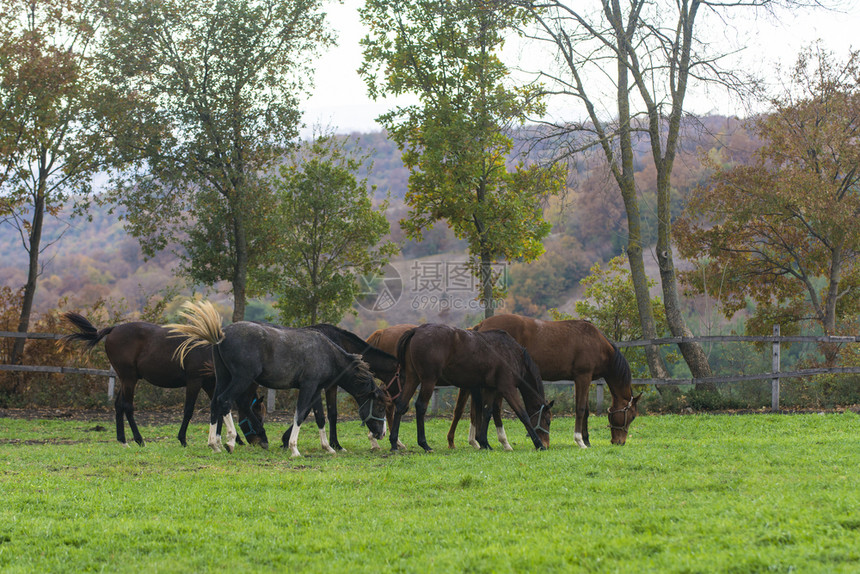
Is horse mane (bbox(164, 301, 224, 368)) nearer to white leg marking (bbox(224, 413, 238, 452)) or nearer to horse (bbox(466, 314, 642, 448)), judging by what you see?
white leg marking (bbox(224, 413, 238, 452))

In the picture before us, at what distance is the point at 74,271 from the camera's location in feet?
278

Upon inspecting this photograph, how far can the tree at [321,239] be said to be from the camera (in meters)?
20.1

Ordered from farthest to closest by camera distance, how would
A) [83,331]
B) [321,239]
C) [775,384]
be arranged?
1. [321,239]
2. [775,384]
3. [83,331]

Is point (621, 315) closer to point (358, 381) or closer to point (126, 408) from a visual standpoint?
point (358, 381)

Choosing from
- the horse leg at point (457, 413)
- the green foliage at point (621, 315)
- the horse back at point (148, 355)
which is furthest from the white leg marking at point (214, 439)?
the green foliage at point (621, 315)

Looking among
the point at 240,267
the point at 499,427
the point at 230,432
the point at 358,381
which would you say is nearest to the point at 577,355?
the point at 499,427

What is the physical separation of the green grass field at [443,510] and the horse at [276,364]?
2.94ft

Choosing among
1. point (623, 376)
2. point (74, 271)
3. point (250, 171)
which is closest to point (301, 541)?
point (623, 376)

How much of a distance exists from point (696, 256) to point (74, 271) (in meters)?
78.6

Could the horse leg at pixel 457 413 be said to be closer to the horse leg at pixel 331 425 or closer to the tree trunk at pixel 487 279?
the horse leg at pixel 331 425

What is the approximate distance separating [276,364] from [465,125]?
9.78 meters

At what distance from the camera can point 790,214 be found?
838 inches

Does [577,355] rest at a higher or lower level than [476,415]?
higher

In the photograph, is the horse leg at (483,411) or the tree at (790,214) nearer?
the horse leg at (483,411)
